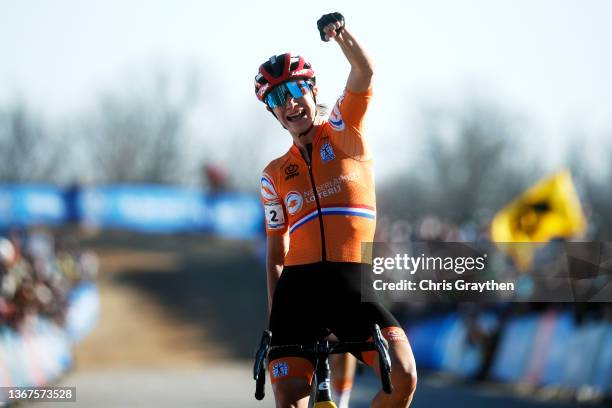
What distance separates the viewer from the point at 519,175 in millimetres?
74625

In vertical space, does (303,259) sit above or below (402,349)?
above

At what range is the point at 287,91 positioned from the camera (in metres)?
7.11

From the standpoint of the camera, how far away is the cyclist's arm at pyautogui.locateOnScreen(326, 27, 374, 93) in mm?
6766

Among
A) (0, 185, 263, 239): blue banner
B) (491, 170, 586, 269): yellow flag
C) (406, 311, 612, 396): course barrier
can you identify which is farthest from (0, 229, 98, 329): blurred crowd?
(0, 185, 263, 239): blue banner

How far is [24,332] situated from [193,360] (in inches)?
576

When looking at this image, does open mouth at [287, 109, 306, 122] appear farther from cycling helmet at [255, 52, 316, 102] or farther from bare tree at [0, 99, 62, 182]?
bare tree at [0, 99, 62, 182]

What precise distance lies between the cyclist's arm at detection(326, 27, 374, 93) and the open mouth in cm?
38

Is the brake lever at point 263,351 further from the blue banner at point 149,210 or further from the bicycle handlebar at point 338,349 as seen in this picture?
the blue banner at point 149,210

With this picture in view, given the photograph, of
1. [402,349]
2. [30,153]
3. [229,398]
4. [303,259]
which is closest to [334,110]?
[303,259]

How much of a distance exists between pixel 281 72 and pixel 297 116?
28 centimetres

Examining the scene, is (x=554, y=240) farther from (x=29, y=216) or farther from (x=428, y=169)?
(x=428, y=169)

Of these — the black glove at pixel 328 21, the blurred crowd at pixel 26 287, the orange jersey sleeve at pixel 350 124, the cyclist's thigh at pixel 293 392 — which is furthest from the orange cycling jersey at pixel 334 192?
the blurred crowd at pixel 26 287

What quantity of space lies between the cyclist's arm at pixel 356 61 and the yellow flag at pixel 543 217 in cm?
1139

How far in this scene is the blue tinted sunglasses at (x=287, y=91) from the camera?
23.3 ft
